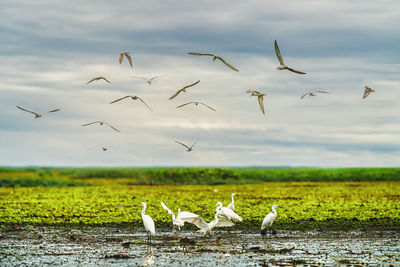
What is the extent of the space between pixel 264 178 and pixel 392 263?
43.3 metres

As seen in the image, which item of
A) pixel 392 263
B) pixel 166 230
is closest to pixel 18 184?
pixel 166 230

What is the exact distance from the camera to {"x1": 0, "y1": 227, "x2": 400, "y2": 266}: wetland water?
1087cm

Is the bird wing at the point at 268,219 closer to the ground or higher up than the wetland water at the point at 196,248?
higher up

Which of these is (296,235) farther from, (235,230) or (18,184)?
(18,184)

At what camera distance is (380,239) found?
45.1ft

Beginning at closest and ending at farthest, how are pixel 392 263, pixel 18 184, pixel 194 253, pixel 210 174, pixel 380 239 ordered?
1. pixel 392 263
2. pixel 194 253
3. pixel 380 239
4. pixel 18 184
5. pixel 210 174

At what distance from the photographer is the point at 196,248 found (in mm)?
12555

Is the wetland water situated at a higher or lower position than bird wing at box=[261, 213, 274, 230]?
lower

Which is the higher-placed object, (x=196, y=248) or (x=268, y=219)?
(x=268, y=219)

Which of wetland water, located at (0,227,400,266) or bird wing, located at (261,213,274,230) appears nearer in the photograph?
wetland water, located at (0,227,400,266)

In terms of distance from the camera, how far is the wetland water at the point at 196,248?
1087cm

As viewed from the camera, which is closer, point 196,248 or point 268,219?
point 196,248

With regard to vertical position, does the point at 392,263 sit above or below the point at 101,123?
below

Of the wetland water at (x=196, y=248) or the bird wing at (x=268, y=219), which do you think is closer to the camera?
the wetland water at (x=196, y=248)
